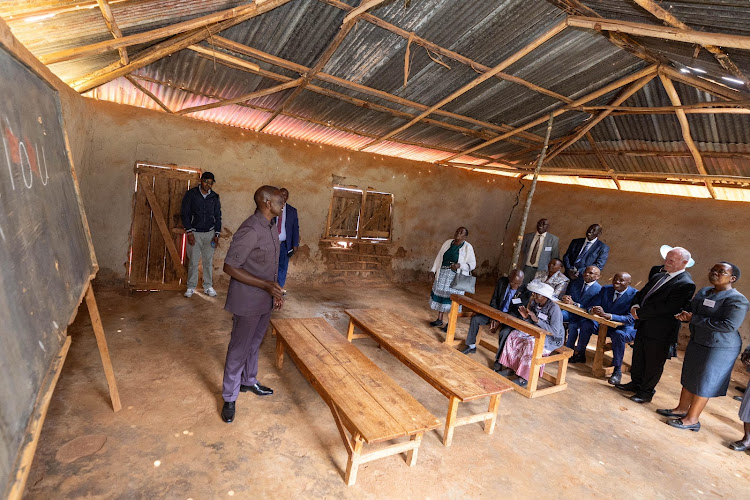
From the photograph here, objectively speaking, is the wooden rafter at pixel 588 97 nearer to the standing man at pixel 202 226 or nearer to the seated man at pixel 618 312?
the seated man at pixel 618 312

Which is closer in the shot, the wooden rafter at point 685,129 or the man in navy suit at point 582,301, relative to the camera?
the wooden rafter at point 685,129

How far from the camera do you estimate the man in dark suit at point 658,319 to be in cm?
434

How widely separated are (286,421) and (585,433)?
2.87 m

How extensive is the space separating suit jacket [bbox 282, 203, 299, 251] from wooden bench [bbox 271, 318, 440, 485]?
2.64 metres

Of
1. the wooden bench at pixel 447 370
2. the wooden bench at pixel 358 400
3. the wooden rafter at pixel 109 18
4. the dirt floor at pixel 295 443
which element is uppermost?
the wooden rafter at pixel 109 18

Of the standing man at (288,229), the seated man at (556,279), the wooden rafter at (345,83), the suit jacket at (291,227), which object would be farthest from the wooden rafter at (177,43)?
the seated man at (556,279)

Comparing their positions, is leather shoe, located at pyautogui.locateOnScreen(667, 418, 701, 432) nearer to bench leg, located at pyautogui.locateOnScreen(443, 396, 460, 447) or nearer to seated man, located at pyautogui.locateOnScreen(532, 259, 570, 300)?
seated man, located at pyautogui.locateOnScreen(532, 259, 570, 300)

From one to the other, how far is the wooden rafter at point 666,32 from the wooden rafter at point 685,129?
6.00 ft

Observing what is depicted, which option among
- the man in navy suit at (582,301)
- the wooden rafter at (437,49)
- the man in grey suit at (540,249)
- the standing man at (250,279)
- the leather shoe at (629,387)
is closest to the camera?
the standing man at (250,279)

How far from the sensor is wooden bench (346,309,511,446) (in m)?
3.22

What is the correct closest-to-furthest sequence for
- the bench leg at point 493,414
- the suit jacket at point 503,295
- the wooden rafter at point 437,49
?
the bench leg at point 493,414 < the wooden rafter at point 437,49 < the suit jacket at point 503,295

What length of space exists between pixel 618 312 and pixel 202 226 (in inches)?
245

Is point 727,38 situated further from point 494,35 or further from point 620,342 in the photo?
point 620,342

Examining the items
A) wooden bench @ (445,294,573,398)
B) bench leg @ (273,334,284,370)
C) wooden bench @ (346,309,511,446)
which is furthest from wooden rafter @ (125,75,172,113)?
wooden bench @ (445,294,573,398)
